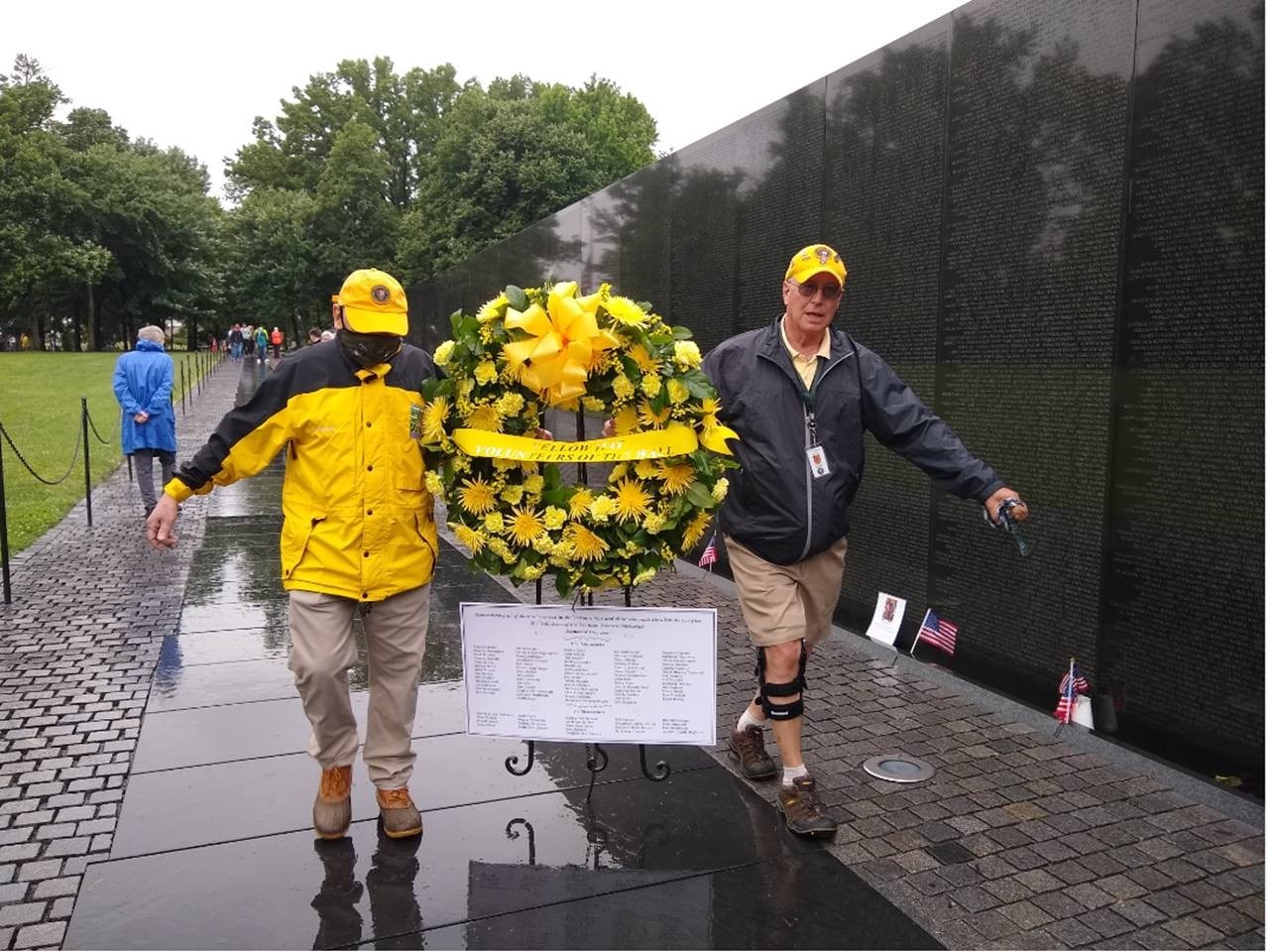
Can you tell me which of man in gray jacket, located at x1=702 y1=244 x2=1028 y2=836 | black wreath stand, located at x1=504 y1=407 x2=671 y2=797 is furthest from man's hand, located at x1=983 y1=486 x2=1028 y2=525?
black wreath stand, located at x1=504 y1=407 x2=671 y2=797

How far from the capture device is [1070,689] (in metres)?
4.78

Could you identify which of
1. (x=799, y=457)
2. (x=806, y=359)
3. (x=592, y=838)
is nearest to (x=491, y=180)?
(x=806, y=359)

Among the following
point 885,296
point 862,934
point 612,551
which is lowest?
point 862,934

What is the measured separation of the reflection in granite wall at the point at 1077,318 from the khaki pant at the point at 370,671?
2993 mm

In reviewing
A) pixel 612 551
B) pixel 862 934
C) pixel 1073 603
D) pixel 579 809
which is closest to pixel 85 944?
pixel 579 809

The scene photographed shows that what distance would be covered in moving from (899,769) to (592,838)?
4.69ft

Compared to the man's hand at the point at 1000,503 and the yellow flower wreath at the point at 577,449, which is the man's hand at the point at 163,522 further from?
the man's hand at the point at 1000,503

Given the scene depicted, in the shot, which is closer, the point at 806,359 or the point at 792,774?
the point at 792,774

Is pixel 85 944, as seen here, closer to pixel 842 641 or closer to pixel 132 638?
pixel 132 638

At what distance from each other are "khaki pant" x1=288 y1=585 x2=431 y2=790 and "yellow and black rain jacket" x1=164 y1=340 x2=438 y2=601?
0.10 metres

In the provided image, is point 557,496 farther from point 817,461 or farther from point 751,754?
point 751,754

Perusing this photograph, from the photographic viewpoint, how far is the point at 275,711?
200 inches

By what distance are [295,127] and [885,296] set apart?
57.5 m

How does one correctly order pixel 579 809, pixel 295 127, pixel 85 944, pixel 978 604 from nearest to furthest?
pixel 85 944 < pixel 579 809 < pixel 978 604 < pixel 295 127
